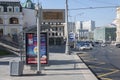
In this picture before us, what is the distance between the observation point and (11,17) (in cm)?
10175

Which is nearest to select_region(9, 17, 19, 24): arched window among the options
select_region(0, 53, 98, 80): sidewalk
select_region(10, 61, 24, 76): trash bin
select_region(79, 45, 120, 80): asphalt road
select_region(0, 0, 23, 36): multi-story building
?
select_region(0, 0, 23, 36): multi-story building

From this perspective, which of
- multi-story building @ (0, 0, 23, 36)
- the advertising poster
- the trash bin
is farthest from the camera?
multi-story building @ (0, 0, 23, 36)

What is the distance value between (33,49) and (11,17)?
8204cm

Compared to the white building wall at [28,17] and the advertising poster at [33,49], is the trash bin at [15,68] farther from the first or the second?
the white building wall at [28,17]

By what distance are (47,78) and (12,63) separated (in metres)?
2.02

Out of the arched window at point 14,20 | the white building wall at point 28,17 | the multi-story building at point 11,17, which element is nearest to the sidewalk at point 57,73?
the multi-story building at point 11,17

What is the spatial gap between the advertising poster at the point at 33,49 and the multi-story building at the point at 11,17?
80610 mm

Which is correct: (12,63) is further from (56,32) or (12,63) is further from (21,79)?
(56,32)

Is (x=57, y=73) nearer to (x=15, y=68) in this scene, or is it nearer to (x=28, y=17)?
(x=15, y=68)

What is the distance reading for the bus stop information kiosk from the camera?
2064cm

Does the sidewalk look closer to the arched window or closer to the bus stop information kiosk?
the bus stop information kiosk

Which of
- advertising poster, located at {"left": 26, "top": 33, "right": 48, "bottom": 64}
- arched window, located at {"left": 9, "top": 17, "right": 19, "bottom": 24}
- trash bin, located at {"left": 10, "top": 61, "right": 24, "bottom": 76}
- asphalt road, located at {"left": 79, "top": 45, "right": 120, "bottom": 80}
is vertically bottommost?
asphalt road, located at {"left": 79, "top": 45, "right": 120, "bottom": 80}

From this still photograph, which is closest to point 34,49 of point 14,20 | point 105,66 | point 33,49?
point 33,49

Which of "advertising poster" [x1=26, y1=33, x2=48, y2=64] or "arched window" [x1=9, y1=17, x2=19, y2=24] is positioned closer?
"advertising poster" [x1=26, y1=33, x2=48, y2=64]
